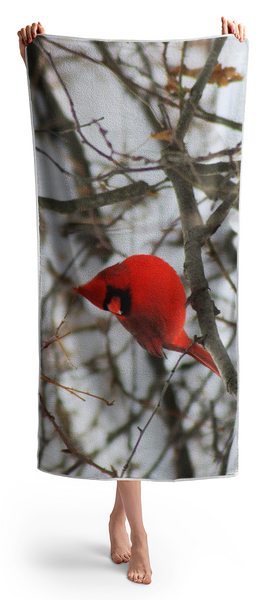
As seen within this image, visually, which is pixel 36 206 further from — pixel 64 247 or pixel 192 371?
pixel 192 371

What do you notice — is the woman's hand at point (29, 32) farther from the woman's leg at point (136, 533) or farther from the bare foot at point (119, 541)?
the bare foot at point (119, 541)

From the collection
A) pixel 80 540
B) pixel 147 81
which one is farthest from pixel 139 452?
pixel 147 81

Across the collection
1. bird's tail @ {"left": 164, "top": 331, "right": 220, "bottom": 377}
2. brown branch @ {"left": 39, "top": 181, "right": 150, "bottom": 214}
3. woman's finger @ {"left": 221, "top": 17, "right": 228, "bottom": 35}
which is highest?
woman's finger @ {"left": 221, "top": 17, "right": 228, "bottom": 35}

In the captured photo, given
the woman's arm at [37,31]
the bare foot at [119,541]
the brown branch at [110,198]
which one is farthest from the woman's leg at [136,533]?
the woman's arm at [37,31]

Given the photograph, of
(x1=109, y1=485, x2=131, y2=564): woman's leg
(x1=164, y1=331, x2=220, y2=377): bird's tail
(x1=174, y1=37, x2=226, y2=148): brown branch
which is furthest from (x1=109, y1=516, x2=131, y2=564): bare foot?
(x1=174, y1=37, x2=226, y2=148): brown branch

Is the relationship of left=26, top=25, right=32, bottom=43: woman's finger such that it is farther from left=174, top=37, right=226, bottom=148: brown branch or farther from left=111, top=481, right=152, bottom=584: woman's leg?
left=111, top=481, right=152, bottom=584: woman's leg

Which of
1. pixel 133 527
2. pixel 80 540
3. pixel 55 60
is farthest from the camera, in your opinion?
pixel 80 540
